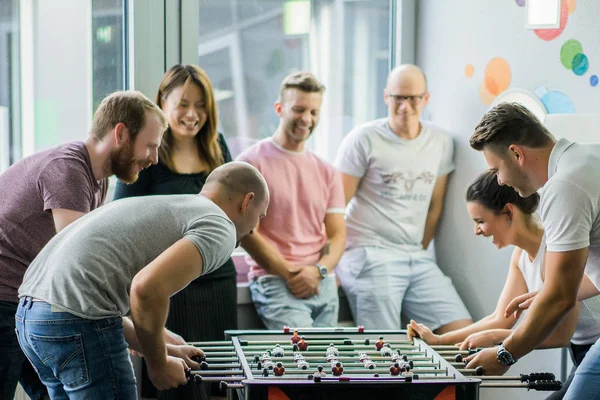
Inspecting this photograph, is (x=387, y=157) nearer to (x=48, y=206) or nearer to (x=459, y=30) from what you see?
(x=459, y=30)

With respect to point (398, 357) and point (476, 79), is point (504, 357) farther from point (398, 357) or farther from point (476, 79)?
point (476, 79)

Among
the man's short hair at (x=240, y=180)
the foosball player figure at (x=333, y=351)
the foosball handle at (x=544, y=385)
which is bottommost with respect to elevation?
the foosball handle at (x=544, y=385)

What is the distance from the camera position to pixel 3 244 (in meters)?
2.82


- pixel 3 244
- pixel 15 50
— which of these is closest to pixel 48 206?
pixel 3 244

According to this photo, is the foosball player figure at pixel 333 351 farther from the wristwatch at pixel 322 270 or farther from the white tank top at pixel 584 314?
the wristwatch at pixel 322 270

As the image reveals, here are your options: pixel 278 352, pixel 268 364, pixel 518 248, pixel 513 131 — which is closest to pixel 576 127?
A: pixel 518 248

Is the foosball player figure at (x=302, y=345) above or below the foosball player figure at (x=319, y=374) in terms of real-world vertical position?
below

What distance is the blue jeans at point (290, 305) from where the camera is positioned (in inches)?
155

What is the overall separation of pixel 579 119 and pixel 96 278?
1.88 meters

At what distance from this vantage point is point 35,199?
275 cm

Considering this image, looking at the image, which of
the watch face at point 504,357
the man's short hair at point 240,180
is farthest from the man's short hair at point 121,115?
the watch face at point 504,357

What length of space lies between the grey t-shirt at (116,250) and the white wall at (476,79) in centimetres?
198

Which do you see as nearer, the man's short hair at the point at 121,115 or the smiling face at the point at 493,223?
the man's short hair at the point at 121,115

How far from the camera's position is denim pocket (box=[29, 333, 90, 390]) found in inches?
93.4
